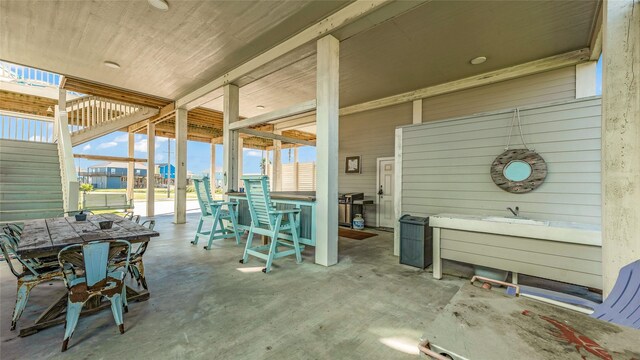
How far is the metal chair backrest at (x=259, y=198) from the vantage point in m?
3.41

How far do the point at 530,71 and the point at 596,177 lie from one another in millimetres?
2937

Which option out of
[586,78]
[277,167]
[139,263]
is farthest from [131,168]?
[586,78]

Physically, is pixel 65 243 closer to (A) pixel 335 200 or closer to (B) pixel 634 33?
(A) pixel 335 200

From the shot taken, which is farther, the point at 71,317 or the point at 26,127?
the point at 26,127

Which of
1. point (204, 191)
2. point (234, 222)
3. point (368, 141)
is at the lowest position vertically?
point (234, 222)

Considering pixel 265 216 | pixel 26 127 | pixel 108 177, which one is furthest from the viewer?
pixel 108 177

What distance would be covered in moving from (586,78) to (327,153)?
183 inches

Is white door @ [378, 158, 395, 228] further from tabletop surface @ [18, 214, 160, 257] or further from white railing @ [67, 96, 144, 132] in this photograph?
white railing @ [67, 96, 144, 132]

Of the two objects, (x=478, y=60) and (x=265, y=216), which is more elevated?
(x=478, y=60)

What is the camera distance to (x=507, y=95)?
4965 mm

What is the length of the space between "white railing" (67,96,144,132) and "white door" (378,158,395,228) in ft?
25.0

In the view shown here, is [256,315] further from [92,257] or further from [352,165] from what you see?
[352,165]

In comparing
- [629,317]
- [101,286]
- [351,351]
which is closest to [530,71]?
[629,317]

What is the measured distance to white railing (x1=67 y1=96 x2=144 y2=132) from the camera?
6996 mm
